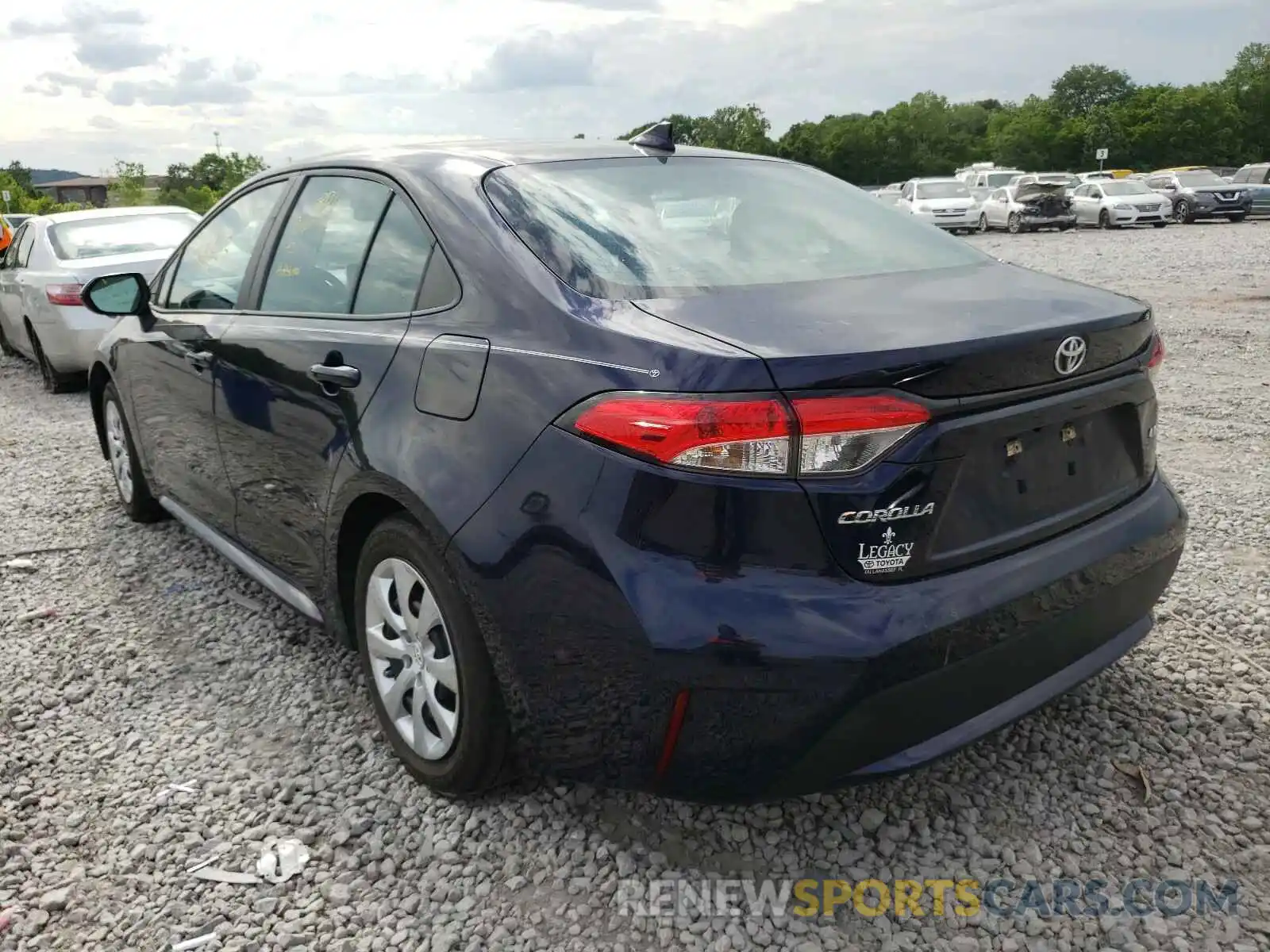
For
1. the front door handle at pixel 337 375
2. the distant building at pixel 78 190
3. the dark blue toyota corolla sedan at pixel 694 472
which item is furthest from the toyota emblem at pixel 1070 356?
the distant building at pixel 78 190

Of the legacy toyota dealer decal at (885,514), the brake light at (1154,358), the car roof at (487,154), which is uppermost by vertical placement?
the car roof at (487,154)

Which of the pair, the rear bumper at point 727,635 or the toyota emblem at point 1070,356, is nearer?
the rear bumper at point 727,635

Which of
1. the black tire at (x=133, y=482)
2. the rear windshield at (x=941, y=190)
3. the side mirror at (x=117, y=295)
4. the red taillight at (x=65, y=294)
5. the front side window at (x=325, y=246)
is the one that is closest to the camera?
the front side window at (x=325, y=246)

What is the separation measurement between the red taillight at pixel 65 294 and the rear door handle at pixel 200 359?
5.16 m

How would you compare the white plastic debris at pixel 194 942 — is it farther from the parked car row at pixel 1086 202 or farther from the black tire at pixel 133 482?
the parked car row at pixel 1086 202

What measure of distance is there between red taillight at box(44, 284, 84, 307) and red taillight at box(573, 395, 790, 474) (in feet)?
24.8

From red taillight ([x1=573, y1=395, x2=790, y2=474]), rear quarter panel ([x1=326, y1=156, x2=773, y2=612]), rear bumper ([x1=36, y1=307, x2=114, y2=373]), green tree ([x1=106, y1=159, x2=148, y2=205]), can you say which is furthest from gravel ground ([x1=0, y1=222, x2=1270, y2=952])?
green tree ([x1=106, y1=159, x2=148, y2=205])

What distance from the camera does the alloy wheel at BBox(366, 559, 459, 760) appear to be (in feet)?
8.50

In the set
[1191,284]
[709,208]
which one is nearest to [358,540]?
[709,208]

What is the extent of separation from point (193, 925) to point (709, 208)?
7.12 ft

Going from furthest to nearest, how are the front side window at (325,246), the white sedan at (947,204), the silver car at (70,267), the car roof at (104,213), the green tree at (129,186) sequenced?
the green tree at (129,186)
the white sedan at (947,204)
the car roof at (104,213)
the silver car at (70,267)
the front side window at (325,246)

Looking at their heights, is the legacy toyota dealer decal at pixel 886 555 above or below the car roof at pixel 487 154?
below

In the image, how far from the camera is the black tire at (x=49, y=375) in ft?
29.5

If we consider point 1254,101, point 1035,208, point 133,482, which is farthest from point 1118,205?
point 1254,101
